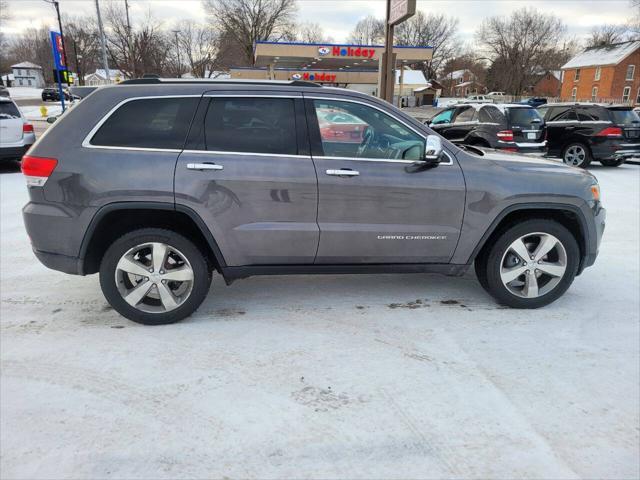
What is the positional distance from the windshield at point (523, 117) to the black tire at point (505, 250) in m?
7.69

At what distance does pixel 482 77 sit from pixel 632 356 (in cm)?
Answer: 9273

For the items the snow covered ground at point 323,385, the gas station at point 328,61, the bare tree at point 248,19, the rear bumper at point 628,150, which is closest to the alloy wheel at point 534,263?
the snow covered ground at point 323,385

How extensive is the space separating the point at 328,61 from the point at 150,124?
35.9 metres

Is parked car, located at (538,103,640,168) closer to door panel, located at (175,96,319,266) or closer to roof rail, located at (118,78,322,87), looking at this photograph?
roof rail, located at (118,78,322,87)

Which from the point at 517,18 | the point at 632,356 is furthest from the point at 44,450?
the point at 517,18

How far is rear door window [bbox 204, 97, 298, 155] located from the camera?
336 cm

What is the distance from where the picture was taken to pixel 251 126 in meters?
3.42

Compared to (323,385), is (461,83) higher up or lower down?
higher up

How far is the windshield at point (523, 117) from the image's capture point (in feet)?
34.8

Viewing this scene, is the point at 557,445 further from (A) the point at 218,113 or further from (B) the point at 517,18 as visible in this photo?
(B) the point at 517,18

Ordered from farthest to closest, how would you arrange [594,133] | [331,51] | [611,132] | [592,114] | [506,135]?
[331,51] < [592,114] < [594,133] < [611,132] < [506,135]

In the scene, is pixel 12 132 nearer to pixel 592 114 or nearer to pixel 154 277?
pixel 154 277

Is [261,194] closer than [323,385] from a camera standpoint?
No

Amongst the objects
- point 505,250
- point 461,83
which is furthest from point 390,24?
point 461,83
